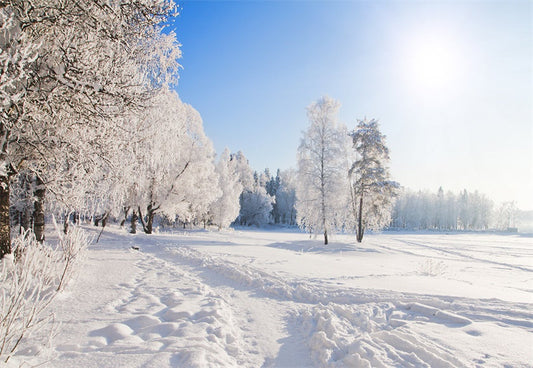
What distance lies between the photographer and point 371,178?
21.8 meters

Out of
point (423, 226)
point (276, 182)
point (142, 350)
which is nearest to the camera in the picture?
point (142, 350)

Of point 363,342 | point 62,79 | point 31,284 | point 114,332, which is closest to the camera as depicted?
point 114,332

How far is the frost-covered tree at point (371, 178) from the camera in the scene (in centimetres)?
2183

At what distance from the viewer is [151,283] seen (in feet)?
20.7

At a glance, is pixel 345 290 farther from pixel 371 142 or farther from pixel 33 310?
pixel 371 142

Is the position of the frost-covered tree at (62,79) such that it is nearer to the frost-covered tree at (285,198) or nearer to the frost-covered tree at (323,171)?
the frost-covered tree at (323,171)

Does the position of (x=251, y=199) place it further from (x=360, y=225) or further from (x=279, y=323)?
(x=279, y=323)

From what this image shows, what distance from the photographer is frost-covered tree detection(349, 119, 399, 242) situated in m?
21.8

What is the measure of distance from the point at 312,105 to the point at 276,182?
56.8 m

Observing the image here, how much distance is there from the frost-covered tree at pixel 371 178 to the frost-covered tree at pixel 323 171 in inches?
113

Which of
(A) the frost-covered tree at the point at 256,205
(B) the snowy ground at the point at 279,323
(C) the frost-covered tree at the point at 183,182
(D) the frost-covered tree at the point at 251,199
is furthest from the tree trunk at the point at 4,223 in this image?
(A) the frost-covered tree at the point at 256,205

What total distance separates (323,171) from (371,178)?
195 inches

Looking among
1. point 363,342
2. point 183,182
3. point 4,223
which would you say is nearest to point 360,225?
point 183,182

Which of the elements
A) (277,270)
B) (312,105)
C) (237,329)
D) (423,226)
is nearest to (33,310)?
(237,329)
